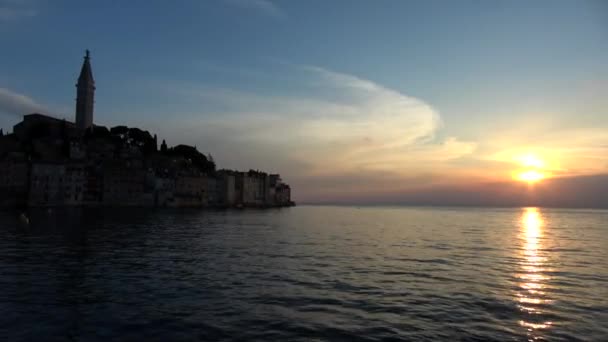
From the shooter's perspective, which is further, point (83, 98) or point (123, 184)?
point (83, 98)

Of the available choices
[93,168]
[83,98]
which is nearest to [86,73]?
[83,98]

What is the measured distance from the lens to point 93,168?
400ft

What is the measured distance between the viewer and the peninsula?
107 metres

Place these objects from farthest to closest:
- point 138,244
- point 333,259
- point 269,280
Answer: point 138,244
point 333,259
point 269,280

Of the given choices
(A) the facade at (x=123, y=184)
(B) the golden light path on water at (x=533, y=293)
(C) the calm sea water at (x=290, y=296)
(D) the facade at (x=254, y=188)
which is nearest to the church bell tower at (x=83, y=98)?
(A) the facade at (x=123, y=184)

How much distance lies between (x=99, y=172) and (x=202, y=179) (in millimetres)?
37004

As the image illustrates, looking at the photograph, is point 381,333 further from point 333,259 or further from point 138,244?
point 138,244

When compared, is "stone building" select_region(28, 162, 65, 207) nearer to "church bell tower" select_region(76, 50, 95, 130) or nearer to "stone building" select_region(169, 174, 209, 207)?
"stone building" select_region(169, 174, 209, 207)

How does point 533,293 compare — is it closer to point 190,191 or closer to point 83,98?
point 190,191

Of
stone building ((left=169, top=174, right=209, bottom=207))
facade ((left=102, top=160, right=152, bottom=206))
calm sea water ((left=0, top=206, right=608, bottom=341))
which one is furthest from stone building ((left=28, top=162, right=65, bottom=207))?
calm sea water ((left=0, top=206, right=608, bottom=341))

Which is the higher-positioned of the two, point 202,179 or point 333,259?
point 202,179

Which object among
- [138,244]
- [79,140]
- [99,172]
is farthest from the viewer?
[79,140]

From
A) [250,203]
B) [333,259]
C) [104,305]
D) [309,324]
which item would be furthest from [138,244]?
[250,203]

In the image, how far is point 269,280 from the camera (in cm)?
1903
